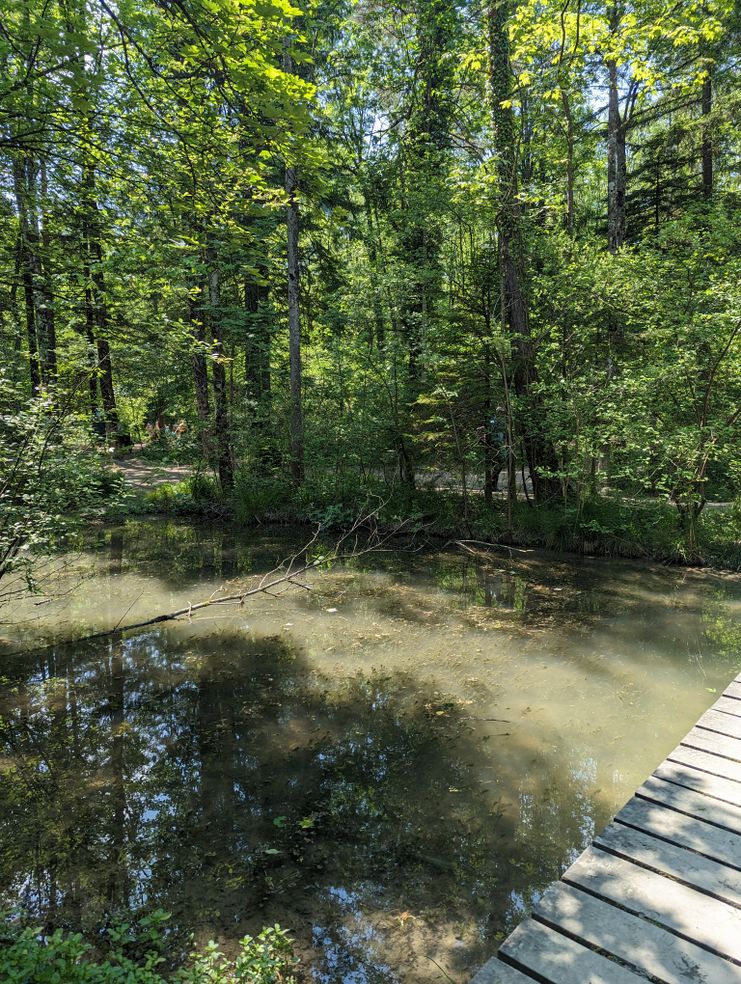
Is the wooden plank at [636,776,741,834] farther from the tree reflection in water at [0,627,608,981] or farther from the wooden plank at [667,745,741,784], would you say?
the tree reflection in water at [0,627,608,981]

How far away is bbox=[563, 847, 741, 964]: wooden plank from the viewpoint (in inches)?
77.5

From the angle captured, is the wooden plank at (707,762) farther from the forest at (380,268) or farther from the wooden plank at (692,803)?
the forest at (380,268)

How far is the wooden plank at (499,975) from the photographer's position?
1.81m

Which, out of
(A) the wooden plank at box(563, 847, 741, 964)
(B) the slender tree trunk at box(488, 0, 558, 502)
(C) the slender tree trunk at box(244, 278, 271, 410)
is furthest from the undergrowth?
(A) the wooden plank at box(563, 847, 741, 964)

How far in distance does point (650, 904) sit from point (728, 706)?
6.86ft

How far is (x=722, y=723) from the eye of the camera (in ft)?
11.6

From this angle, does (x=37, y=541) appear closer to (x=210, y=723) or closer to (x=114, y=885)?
(x=210, y=723)

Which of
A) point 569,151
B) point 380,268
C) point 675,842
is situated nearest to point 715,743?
point 675,842

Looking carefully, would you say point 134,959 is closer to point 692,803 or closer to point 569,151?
point 692,803

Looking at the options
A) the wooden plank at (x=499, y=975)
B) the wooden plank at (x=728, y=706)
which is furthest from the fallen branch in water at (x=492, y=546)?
the wooden plank at (x=499, y=975)

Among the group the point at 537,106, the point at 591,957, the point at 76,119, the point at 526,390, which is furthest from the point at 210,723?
the point at 537,106

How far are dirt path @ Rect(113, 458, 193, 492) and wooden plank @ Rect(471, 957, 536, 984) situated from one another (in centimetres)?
1296

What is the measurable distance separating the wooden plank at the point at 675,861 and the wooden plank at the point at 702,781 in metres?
0.51

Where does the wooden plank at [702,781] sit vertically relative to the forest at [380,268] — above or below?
below
